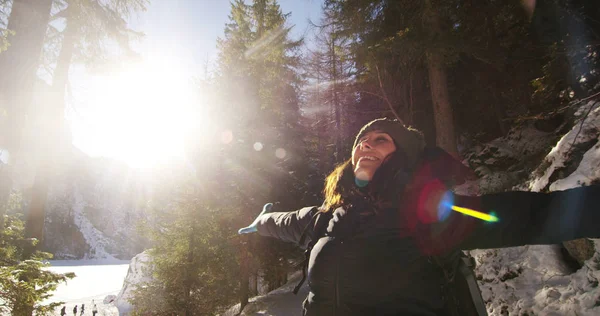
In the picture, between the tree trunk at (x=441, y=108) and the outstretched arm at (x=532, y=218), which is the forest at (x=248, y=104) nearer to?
the tree trunk at (x=441, y=108)

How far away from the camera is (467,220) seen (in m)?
1.39

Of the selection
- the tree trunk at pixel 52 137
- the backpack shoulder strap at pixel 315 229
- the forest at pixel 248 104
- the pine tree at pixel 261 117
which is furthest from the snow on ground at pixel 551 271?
the tree trunk at pixel 52 137

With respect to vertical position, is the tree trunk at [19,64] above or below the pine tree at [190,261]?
above

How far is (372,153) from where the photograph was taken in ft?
6.18

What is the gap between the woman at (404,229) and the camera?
1.26 meters

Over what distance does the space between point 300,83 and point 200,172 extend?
941 cm

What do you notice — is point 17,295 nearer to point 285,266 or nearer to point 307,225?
point 307,225

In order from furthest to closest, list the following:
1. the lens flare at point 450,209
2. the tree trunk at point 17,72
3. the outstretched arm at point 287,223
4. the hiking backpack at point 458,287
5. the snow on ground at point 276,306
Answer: the snow on ground at point 276,306
the tree trunk at point 17,72
the outstretched arm at point 287,223
the hiking backpack at point 458,287
the lens flare at point 450,209

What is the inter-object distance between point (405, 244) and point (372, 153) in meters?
0.63

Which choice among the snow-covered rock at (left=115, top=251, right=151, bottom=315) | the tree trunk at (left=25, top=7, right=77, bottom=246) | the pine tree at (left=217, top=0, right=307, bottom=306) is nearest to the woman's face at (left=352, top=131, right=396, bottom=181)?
the snow-covered rock at (left=115, top=251, right=151, bottom=315)

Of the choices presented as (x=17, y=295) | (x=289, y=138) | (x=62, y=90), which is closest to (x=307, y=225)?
(x=17, y=295)

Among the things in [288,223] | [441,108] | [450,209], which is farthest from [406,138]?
[441,108]

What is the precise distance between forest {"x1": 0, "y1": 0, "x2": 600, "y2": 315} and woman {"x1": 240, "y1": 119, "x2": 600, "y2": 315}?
3763 millimetres

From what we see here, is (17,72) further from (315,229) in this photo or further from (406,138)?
(406,138)
